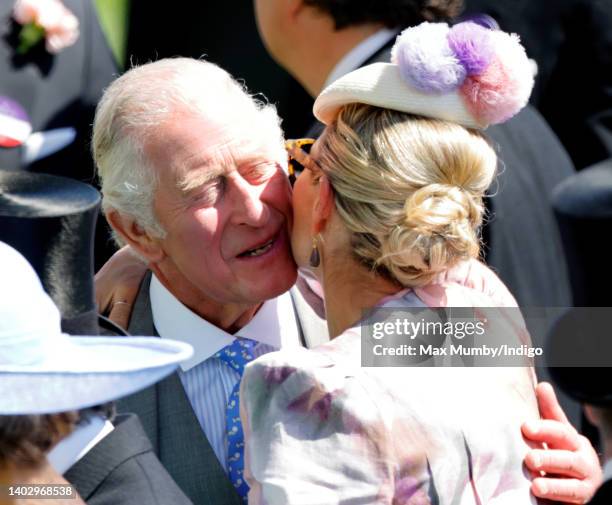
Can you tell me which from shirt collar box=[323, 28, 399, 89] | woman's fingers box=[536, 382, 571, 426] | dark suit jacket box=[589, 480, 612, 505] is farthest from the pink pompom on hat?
shirt collar box=[323, 28, 399, 89]

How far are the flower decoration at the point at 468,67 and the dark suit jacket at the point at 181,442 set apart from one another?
2.98ft

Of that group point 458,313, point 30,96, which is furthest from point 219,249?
point 30,96

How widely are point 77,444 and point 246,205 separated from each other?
905 mm

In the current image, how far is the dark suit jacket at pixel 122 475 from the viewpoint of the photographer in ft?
7.08

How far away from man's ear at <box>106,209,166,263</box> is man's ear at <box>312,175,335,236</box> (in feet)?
1.93

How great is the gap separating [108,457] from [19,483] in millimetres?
249

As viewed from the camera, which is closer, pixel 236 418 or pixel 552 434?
pixel 552 434

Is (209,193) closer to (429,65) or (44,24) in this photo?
(429,65)

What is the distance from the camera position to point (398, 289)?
2.50m

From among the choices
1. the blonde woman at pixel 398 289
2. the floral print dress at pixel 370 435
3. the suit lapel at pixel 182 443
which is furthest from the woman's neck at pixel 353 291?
the suit lapel at pixel 182 443

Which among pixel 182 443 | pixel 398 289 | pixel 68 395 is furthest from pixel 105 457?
pixel 398 289

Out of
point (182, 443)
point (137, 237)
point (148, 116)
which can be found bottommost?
point (182, 443)

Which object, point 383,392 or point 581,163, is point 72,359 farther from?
point 581,163

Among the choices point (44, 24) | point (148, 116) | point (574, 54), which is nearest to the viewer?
point (148, 116)
